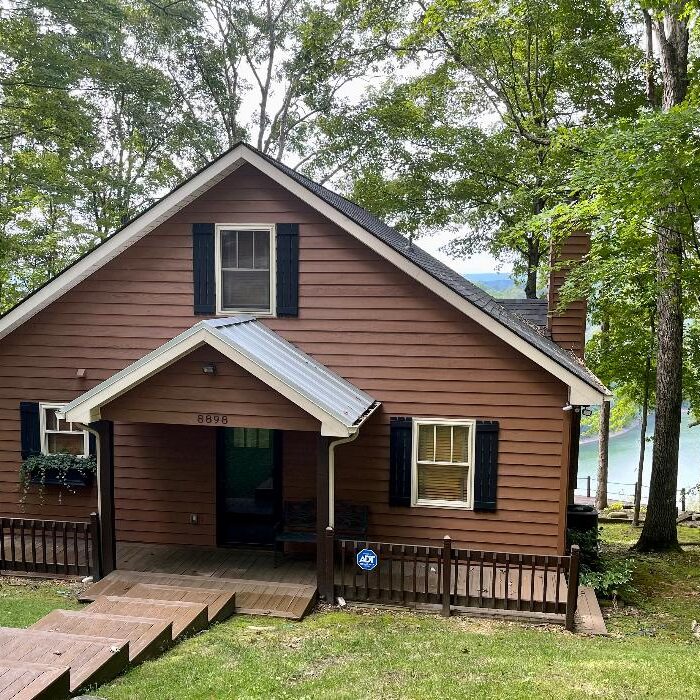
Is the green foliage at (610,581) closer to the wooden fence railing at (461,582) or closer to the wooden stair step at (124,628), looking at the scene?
the wooden fence railing at (461,582)

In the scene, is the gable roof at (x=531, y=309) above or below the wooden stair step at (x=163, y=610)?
above

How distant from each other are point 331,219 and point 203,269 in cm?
225

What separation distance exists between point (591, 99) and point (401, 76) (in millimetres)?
7925

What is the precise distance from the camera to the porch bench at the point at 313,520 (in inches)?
379

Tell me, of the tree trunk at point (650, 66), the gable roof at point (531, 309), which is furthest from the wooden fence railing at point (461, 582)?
the tree trunk at point (650, 66)

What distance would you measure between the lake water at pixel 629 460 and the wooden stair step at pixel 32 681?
1237 inches

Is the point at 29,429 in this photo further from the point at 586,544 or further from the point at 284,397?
the point at 586,544

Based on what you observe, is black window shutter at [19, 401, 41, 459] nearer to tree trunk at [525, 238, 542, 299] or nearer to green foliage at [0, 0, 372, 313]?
green foliage at [0, 0, 372, 313]

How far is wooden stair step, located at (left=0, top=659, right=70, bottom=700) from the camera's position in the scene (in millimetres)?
4496

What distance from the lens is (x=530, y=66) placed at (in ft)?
61.4

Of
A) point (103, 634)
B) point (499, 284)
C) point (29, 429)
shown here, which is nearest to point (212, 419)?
point (103, 634)

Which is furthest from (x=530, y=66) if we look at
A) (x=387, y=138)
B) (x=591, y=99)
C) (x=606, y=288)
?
(x=606, y=288)

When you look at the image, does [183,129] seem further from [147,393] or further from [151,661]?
[151,661]

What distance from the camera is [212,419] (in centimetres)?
839
